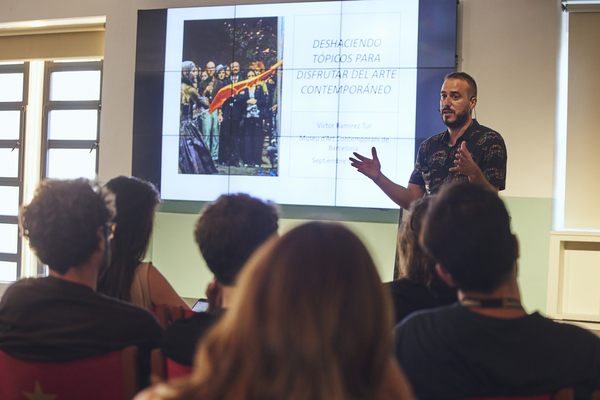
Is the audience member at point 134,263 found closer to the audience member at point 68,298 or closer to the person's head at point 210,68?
the audience member at point 68,298

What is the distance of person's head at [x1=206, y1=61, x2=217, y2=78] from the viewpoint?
4340mm

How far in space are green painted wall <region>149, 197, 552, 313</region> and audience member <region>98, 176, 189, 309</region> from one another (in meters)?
1.77

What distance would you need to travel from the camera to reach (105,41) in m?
4.77

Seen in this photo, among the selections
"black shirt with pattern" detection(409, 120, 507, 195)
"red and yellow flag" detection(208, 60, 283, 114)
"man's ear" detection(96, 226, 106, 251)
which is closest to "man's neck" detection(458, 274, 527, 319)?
"man's ear" detection(96, 226, 106, 251)

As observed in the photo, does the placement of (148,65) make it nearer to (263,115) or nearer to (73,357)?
(263,115)

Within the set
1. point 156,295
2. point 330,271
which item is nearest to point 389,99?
point 156,295

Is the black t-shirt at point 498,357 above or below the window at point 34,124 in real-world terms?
below

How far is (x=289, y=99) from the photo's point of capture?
420 cm

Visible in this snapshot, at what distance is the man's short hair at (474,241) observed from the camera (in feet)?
3.49

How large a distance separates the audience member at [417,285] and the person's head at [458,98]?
119cm

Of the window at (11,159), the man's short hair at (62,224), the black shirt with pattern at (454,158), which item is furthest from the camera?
the window at (11,159)

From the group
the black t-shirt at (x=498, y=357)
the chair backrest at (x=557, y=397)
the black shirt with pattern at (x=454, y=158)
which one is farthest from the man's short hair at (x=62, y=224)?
the black shirt with pattern at (x=454, y=158)

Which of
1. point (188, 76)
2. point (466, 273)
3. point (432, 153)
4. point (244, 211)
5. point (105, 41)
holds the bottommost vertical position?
point (466, 273)

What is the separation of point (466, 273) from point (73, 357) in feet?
2.82
